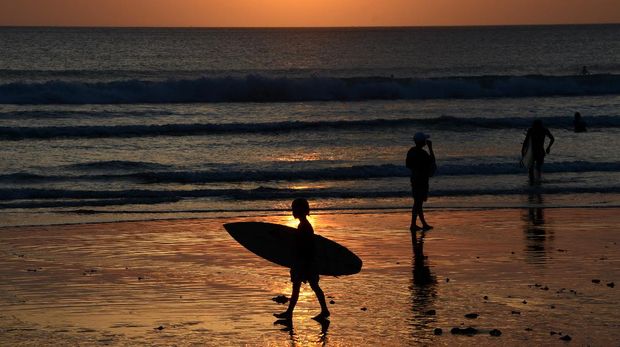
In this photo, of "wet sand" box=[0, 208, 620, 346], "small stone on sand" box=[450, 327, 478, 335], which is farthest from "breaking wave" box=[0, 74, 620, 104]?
"small stone on sand" box=[450, 327, 478, 335]

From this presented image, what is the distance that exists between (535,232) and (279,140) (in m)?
19.6

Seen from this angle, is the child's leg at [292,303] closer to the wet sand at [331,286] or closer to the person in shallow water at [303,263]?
the person in shallow water at [303,263]

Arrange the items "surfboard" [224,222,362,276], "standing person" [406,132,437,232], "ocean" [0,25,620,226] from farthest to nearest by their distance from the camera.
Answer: "ocean" [0,25,620,226] < "standing person" [406,132,437,232] < "surfboard" [224,222,362,276]

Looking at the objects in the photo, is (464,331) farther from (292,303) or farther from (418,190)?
(418,190)

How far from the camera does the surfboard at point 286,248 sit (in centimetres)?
1140

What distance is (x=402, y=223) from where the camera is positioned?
17.4 m

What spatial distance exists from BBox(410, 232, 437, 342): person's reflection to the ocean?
5714mm

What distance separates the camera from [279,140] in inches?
1385

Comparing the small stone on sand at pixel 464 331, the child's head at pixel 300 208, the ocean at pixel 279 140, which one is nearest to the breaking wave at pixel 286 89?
the ocean at pixel 279 140

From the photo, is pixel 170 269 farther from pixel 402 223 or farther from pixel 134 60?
pixel 134 60

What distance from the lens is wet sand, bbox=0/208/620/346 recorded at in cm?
1006

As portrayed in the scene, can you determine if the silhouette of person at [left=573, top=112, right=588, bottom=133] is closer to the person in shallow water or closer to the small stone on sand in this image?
the person in shallow water

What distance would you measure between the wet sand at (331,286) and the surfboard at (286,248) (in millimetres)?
377

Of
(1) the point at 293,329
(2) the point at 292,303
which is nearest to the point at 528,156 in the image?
(2) the point at 292,303
